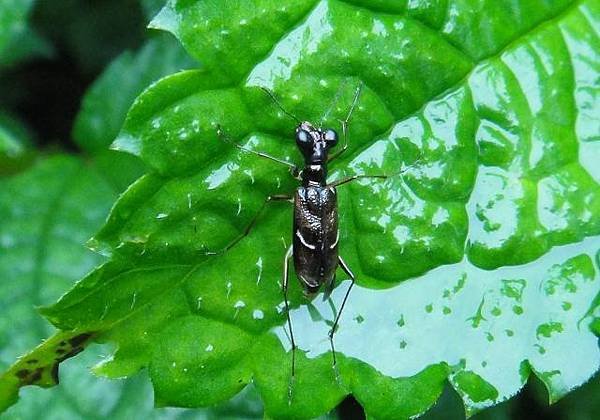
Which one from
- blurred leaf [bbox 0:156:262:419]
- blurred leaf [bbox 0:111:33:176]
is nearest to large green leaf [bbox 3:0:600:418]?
blurred leaf [bbox 0:156:262:419]

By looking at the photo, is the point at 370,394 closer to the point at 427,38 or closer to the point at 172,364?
the point at 172,364

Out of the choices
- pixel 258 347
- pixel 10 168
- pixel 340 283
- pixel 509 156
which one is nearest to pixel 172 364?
pixel 258 347

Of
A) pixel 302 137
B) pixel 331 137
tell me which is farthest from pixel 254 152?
pixel 331 137

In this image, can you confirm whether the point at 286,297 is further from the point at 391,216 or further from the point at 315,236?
the point at 391,216

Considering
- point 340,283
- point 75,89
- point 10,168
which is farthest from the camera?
point 75,89

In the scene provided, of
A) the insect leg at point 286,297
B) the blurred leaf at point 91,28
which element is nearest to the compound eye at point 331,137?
the insect leg at point 286,297

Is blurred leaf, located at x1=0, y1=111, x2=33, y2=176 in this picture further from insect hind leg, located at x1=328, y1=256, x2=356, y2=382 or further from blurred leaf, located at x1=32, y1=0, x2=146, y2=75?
insect hind leg, located at x1=328, y1=256, x2=356, y2=382
